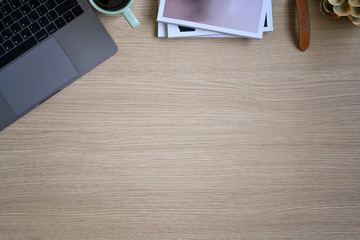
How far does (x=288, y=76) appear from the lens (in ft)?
2.69

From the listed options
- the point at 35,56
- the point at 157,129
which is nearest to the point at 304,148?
the point at 157,129

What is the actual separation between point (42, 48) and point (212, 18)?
1.22ft

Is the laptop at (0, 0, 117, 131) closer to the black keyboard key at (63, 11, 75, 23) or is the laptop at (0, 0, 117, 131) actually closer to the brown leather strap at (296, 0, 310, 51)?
the black keyboard key at (63, 11, 75, 23)

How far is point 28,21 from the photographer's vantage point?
29.0 inches

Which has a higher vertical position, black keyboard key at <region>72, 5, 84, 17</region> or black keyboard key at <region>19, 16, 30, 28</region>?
black keyboard key at <region>19, 16, 30, 28</region>

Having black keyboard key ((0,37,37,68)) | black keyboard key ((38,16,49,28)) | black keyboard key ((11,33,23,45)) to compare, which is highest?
black keyboard key ((38,16,49,28))

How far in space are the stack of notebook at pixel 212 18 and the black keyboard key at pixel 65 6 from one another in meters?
0.18

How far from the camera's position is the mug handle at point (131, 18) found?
0.75 m

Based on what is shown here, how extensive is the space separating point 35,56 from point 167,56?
0.92 ft

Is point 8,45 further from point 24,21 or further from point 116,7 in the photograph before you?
point 116,7

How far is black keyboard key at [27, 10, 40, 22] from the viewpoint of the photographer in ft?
2.41

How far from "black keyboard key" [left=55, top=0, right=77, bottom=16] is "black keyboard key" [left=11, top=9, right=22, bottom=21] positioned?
0.24ft

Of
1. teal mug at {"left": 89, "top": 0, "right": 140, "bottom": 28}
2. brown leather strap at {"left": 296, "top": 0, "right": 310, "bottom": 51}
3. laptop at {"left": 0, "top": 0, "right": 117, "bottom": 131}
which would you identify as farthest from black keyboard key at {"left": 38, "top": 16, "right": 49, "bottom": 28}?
brown leather strap at {"left": 296, "top": 0, "right": 310, "bottom": 51}

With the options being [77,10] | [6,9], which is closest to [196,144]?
[77,10]
